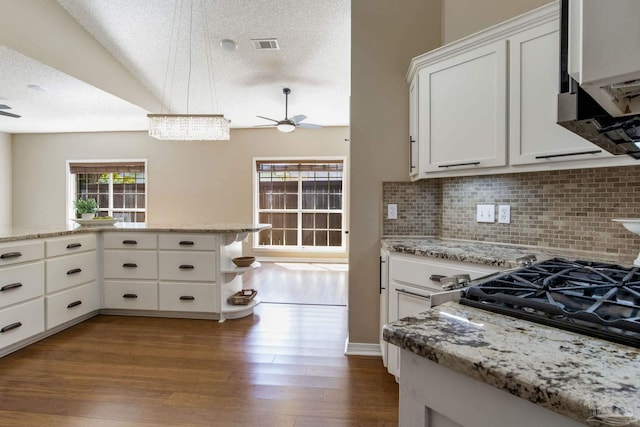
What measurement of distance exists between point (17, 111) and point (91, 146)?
1.45 meters

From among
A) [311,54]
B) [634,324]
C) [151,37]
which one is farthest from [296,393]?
[151,37]

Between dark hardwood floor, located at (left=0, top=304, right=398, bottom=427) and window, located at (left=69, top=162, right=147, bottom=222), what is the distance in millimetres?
4327

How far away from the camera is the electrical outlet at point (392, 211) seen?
2.39 metres

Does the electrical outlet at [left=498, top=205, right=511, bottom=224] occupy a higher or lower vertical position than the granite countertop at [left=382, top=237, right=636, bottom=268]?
higher

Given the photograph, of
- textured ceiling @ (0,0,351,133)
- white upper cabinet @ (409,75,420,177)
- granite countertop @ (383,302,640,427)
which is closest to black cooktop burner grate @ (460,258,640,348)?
granite countertop @ (383,302,640,427)

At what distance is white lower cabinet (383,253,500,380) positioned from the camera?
5.43 feet

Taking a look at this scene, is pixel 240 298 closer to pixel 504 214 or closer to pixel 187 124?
pixel 187 124

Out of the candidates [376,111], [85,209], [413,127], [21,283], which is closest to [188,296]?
[21,283]

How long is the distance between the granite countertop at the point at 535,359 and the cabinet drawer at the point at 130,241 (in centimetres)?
305

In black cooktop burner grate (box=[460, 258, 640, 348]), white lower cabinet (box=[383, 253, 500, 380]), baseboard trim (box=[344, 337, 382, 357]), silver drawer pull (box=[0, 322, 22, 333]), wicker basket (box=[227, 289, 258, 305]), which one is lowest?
baseboard trim (box=[344, 337, 382, 357])

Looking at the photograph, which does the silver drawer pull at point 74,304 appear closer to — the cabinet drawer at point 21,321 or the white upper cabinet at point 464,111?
the cabinet drawer at point 21,321

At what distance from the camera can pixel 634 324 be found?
1.79 feet

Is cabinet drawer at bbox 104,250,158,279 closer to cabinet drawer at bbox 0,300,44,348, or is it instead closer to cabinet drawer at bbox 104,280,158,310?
cabinet drawer at bbox 104,280,158,310

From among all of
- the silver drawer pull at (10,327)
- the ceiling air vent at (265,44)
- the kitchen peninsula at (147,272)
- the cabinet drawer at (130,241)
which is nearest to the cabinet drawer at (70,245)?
the kitchen peninsula at (147,272)
